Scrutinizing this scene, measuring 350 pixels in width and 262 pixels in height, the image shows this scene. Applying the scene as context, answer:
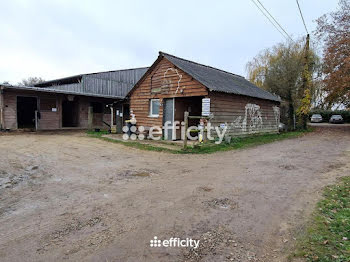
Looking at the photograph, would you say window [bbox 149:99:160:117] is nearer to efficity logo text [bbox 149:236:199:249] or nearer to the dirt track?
the dirt track

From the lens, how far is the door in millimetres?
12234

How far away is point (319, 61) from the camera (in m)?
23.2

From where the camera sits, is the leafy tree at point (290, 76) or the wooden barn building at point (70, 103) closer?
the wooden barn building at point (70, 103)

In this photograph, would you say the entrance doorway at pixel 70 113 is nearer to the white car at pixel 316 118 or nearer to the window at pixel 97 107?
the window at pixel 97 107

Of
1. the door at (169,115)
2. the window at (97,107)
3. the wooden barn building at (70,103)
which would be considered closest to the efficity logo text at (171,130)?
the door at (169,115)

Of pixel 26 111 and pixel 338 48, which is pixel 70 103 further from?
pixel 338 48

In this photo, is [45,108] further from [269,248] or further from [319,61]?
[319,61]

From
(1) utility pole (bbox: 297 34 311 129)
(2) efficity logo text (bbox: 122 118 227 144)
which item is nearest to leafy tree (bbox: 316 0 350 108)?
(1) utility pole (bbox: 297 34 311 129)

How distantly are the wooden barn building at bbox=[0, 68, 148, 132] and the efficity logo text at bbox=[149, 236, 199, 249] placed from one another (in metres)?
13.3

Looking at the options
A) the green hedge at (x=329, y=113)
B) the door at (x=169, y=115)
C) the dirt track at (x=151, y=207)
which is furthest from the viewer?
the green hedge at (x=329, y=113)

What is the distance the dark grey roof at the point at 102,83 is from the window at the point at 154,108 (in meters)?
8.04

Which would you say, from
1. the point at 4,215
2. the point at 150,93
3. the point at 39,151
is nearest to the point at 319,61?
the point at 150,93

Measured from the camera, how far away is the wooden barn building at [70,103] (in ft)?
49.9

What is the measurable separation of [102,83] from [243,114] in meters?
15.0
